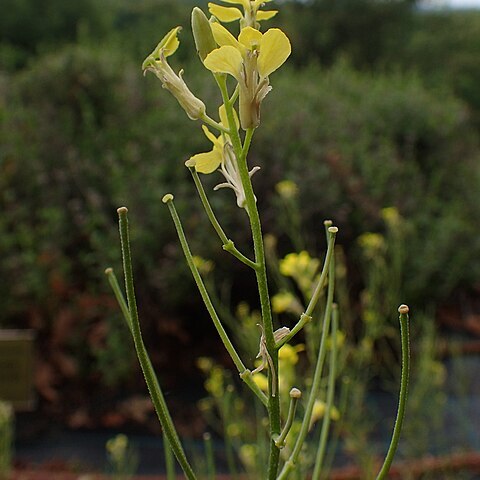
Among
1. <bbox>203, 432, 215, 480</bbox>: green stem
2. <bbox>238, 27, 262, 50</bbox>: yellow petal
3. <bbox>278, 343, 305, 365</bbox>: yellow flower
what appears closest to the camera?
<bbox>238, 27, 262, 50</bbox>: yellow petal

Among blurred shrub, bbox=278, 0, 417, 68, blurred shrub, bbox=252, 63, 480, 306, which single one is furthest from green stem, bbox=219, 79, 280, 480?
blurred shrub, bbox=278, 0, 417, 68

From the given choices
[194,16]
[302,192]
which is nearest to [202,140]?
[302,192]

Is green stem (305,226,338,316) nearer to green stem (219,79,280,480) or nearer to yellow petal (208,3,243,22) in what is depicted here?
green stem (219,79,280,480)

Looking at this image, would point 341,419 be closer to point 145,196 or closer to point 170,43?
point 170,43

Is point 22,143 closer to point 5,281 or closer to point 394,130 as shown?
point 5,281

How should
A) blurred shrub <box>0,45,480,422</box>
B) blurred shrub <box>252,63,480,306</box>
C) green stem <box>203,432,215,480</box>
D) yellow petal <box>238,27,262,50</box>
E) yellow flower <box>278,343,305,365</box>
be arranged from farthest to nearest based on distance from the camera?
blurred shrub <box>252,63,480,306</box> < blurred shrub <box>0,45,480,422</box> < yellow flower <box>278,343,305,365</box> < green stem <box>203,432,215,480</box> < yellow petal <box>238,27,262,50</box>

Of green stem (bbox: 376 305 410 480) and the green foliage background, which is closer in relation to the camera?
green stem (bbox: 376 305 410 480)

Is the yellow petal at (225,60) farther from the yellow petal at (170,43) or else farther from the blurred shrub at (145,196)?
the blurred shrub at (145,196)

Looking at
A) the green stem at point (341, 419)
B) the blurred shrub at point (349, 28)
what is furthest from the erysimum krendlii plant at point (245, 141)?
the blurred shrub at point (349, 28)
